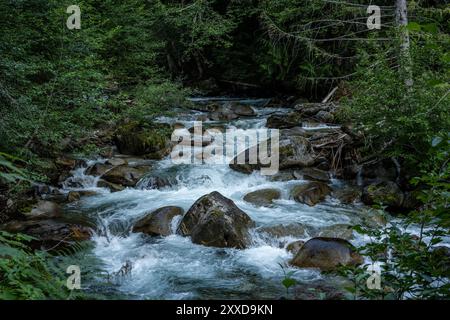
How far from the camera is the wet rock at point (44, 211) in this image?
26.1 feet

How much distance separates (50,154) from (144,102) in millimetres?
3076

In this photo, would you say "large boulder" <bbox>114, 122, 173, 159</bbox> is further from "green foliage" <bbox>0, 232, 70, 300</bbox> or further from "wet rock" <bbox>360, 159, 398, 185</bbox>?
"green foliage" <bbox>0, 232, 70, 300</bbox>

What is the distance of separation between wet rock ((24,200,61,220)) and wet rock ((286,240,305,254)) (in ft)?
16.0

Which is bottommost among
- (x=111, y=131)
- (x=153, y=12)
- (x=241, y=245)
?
(x=241, y=245)

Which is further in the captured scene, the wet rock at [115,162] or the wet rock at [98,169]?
the wet rock at [115,162]

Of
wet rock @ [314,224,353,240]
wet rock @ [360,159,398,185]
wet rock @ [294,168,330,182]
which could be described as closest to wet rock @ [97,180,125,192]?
wet rock @ [294,168,330,182]

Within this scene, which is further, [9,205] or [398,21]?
[398,21]

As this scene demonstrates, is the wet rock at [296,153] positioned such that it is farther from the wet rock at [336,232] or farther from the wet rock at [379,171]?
the wet rock at [336,232]

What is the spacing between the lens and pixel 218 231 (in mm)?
7031

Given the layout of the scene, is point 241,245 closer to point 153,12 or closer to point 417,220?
point 417,220

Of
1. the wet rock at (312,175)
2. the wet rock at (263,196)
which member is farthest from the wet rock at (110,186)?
the wet rock at (312,175)

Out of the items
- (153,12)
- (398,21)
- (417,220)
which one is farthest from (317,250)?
(153,12)

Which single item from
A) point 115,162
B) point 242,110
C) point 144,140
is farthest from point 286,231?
point 242,110

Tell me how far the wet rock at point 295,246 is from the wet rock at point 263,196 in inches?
77.2
